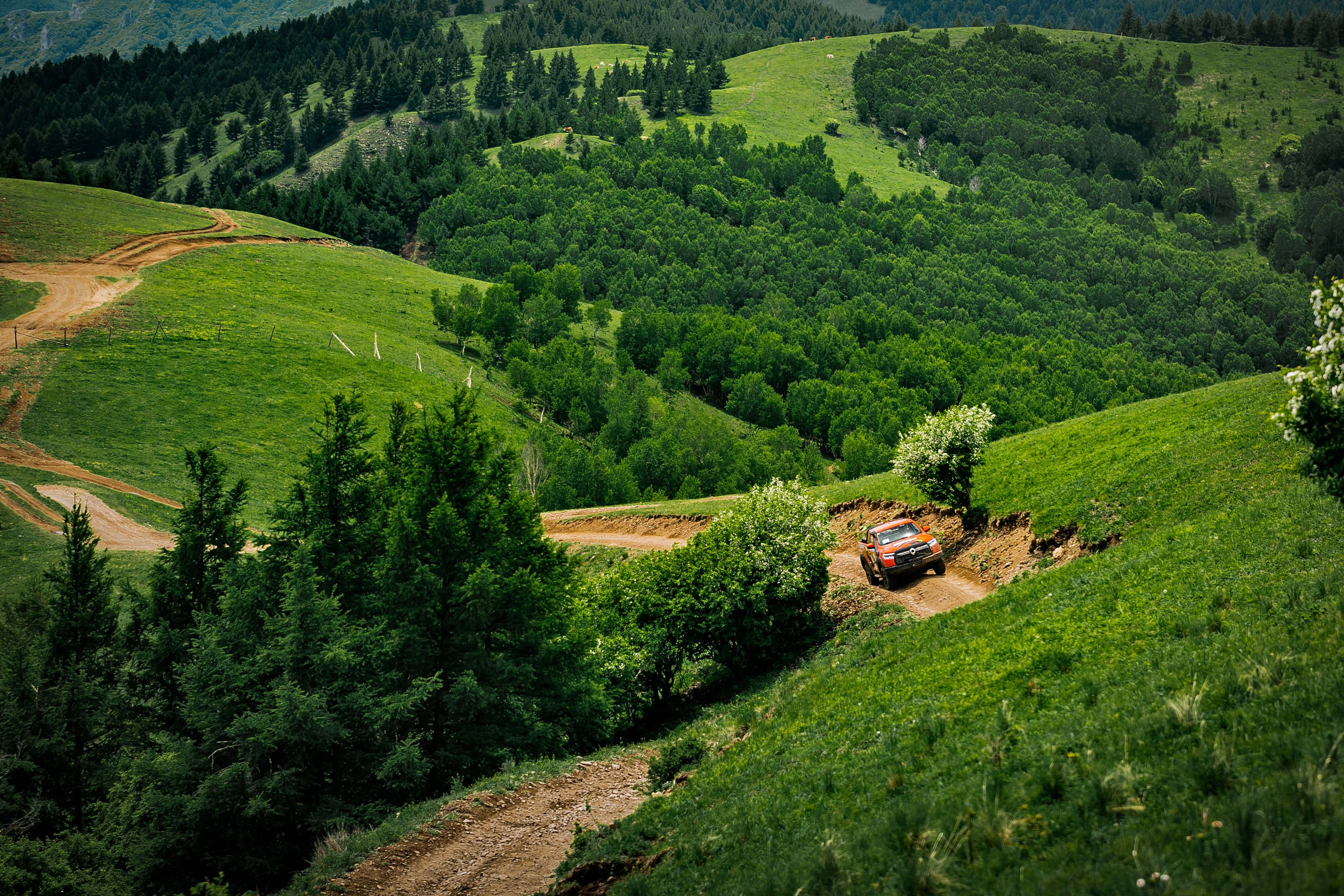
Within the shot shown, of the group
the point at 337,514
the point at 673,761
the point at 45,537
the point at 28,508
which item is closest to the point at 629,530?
the point at 337,514

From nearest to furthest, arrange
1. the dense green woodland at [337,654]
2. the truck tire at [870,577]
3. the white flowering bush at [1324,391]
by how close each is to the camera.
A: 1. the white flowering bush at [1324,391]
2. the dense green woodland at [337,654]
3. the truck tire at [870,577]

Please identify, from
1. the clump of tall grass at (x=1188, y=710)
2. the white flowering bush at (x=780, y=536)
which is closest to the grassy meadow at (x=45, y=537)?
the white flowering bush at (x=780, y=536)

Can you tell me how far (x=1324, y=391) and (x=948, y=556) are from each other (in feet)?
79.4

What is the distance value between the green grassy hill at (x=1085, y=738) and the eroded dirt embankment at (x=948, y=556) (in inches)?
181

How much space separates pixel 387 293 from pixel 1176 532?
122m

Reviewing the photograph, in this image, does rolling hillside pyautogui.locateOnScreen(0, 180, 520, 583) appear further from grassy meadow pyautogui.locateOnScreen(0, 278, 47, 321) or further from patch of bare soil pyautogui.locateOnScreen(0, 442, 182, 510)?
patch of bare soil pyautogui.locateOnScreen(0, 442, 182, 510)

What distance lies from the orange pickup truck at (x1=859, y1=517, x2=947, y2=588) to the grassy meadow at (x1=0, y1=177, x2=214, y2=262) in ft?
366

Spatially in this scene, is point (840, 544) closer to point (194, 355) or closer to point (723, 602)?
point (723, 602)

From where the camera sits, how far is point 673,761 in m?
23.3

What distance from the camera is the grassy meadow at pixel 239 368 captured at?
221 feet

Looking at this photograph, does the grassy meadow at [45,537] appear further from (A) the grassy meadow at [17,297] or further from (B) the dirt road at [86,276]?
(A) the grassy meadow at [17,297]

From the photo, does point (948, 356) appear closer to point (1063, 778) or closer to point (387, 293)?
point (387, 293)

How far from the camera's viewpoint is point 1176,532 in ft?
73.9

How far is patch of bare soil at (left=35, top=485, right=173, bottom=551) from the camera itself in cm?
5375
